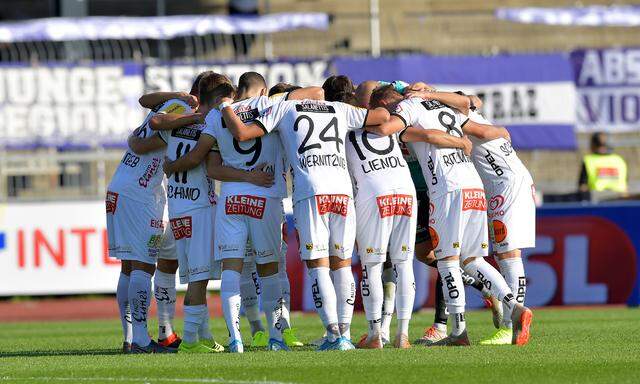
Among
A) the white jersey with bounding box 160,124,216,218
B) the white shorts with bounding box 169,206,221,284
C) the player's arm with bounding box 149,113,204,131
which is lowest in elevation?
the white shorts with bounding box 169,206,221,284

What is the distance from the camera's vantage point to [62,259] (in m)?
19.8

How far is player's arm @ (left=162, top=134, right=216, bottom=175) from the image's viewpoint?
11.2 metres

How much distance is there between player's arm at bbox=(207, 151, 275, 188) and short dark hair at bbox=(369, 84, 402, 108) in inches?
45.1

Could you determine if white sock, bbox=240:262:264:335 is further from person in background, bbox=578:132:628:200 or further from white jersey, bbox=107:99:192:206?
person in background, bbox=578:132:628:200

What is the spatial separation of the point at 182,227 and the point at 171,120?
93 centimetres

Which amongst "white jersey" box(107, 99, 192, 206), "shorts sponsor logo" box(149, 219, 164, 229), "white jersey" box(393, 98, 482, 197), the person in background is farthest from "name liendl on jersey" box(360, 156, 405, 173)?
the person in background

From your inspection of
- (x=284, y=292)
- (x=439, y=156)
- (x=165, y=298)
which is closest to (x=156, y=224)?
(x=165, y=298)

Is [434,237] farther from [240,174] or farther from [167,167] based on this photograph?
[167,167]

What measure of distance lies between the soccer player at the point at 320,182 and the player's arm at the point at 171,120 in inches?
22.7

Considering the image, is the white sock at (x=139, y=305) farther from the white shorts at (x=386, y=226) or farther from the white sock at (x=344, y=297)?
the white shorts at (x=386, y=226)

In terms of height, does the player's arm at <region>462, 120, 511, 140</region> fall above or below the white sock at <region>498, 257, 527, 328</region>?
above

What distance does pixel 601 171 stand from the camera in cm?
2052

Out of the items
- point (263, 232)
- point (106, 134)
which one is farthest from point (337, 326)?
point (106, 134)

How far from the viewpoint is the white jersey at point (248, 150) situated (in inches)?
436
